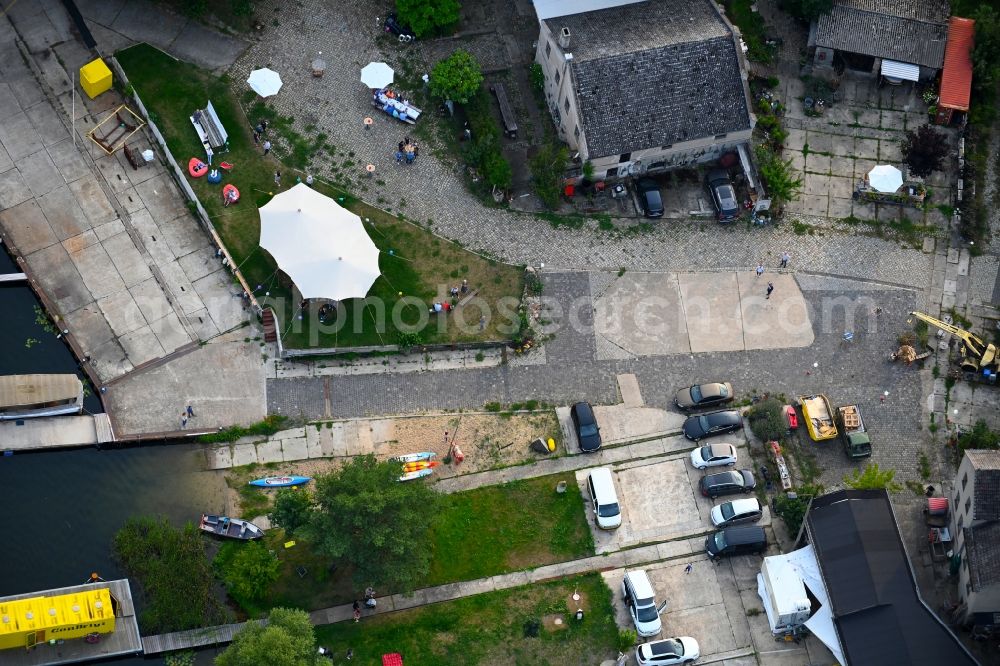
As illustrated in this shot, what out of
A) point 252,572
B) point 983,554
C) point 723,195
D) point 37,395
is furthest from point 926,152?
point 37,395

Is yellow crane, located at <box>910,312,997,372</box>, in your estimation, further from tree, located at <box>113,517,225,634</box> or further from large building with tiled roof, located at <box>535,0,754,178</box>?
tree, located at <box>113,517,225,634</box>

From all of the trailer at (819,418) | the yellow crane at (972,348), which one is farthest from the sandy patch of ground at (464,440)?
the yellow crane at (972,348)

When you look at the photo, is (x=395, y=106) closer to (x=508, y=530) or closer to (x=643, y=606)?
(x=508, y=530)

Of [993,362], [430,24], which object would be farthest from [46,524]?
[993,362]

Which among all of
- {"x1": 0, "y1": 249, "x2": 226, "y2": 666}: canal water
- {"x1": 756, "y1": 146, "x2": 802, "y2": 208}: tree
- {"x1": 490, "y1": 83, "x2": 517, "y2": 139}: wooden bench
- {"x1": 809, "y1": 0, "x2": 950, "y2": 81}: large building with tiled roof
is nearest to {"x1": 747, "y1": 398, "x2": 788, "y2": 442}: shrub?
{"x1": 756, "y1": 146, "x2": 802, "y2": 208}: tree

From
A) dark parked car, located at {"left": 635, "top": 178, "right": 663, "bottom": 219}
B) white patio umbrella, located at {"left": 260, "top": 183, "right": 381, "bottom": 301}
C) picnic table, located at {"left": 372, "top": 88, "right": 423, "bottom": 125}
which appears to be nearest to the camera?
white patio umbrella, located at {"left": 260, "top": 183, "right": 381, "bottom": 301}

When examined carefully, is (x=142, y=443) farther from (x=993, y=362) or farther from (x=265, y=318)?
(x=993, y=362)
